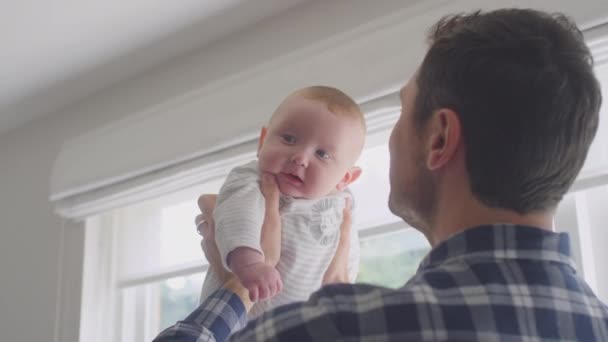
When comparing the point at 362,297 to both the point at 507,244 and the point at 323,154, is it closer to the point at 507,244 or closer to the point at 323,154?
the point at 507,244

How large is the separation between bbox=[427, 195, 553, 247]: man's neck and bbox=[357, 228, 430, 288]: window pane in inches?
39.5

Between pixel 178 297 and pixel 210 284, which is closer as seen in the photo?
pixel 210 284

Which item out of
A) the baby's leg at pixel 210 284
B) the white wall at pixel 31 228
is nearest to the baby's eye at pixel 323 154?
the baby's leg at pixel 210 284

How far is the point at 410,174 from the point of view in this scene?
2.89 feet

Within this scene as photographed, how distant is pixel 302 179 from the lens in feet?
3.93

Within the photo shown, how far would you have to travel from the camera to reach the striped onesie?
113 centimetres

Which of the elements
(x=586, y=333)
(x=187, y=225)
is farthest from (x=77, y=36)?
(x=586, y=333)

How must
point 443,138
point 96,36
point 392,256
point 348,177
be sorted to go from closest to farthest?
1. point 443,138
2. point 348,177
3. point 392,256
4. point 96,36

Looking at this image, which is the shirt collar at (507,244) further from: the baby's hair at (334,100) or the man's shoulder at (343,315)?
the baby's hair at (334,100)

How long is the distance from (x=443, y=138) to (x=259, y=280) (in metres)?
0.36

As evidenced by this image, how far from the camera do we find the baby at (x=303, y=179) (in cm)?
118

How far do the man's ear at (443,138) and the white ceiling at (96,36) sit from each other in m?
1.33

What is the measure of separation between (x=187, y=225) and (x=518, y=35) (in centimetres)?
176

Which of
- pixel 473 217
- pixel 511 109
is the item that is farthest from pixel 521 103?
pixel 473 217
